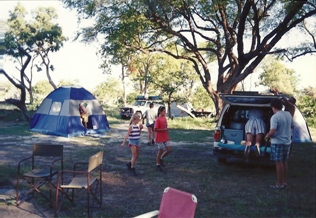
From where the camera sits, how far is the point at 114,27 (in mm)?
15703

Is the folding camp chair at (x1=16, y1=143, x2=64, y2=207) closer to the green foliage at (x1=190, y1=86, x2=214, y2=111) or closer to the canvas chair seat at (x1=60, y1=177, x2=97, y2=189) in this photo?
the canvas chair seat at (x1=60, y1=177, x2=97, y2=189)

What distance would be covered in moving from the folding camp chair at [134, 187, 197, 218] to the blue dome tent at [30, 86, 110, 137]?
30.9ft

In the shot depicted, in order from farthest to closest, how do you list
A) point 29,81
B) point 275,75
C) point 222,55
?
point 275,75
point 29,81
point 222,55

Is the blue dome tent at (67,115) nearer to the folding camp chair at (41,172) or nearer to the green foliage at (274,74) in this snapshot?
the folding camp chair at (41,172)

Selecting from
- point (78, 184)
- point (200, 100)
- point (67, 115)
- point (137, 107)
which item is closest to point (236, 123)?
point (78, 184)

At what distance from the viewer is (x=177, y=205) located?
2969 mm

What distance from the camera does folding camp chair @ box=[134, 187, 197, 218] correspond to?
9.43 feet

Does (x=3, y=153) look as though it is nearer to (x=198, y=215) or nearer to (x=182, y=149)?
(x=182, y=149)

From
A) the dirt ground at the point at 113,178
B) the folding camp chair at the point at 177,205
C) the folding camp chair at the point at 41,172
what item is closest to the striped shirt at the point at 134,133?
the dirt ground at the point at 113,178

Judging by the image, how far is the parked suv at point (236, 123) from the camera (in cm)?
636

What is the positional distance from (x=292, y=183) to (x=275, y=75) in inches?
1407

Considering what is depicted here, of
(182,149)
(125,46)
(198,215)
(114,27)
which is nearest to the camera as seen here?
(198,215)

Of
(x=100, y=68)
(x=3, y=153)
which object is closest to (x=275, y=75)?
(x=100, y=68)

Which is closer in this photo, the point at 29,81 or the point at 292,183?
the point at 292,183
